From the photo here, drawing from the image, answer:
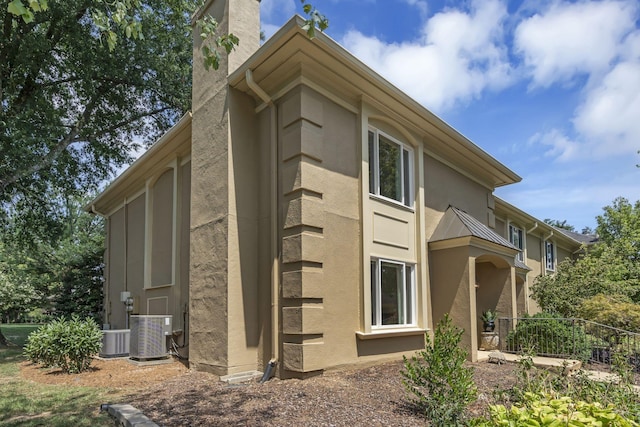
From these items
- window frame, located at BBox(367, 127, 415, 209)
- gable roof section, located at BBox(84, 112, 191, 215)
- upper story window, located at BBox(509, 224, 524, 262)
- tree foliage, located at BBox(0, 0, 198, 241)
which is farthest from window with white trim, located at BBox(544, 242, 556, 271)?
gable roof section, located at BBox(84, 112, 191, 215)

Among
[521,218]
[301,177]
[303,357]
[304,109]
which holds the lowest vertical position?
[303,357]

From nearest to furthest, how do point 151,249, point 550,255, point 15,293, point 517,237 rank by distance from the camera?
1. point 151,249
2. point 517,237
3. point 550,255
4. point 15,293

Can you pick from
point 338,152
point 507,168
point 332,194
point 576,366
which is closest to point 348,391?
point 332,194

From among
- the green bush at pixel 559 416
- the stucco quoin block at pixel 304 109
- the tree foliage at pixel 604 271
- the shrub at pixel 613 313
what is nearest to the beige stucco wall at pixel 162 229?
the stucco quoin block at pixel 304 109

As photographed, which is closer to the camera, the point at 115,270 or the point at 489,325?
the point at 489,325

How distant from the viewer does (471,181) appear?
1339cm

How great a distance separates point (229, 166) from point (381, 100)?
355 cm

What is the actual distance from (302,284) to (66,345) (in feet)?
16.7

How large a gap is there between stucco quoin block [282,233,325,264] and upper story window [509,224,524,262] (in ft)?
48.3

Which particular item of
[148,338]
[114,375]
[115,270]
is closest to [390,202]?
[148,338]

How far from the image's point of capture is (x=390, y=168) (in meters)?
10.1

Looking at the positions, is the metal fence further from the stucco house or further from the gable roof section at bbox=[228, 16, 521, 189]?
the gable roof section at bbox=[228, 16, 521, 189]

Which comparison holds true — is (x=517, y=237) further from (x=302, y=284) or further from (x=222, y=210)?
(x=222, y=210)

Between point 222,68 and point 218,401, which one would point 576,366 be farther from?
point 222,68
